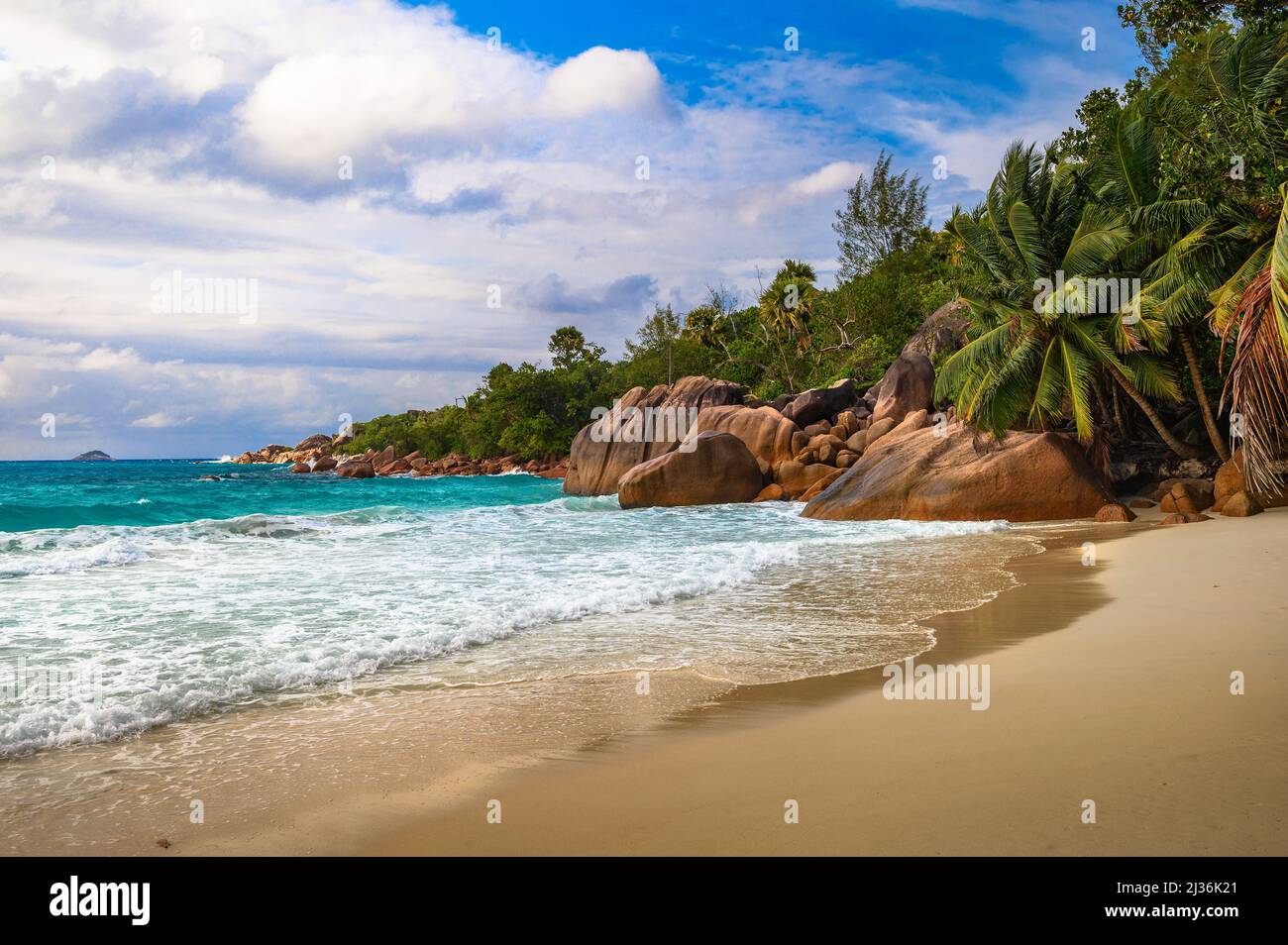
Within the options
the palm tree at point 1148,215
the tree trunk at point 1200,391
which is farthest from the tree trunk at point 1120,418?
the tree trunk at point 1200,391

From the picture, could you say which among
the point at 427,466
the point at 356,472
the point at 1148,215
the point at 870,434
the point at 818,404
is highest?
the point at 1148,215

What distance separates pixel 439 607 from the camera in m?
9.16

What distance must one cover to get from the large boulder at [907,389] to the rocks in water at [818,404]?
288cm

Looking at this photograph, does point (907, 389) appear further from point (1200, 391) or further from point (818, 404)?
point (1200, 391)

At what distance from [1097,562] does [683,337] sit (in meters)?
50.4

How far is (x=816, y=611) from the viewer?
866 cm

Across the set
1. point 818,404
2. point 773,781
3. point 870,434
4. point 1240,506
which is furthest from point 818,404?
point 773,781

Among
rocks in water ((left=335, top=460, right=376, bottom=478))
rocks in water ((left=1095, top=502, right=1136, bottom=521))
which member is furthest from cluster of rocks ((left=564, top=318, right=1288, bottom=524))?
rocks in water ((left=335, top=460, right=376, bottom=478))

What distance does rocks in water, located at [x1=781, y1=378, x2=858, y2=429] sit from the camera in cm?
3238

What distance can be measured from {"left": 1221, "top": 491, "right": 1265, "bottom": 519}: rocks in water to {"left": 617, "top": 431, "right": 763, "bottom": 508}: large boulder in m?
13.4

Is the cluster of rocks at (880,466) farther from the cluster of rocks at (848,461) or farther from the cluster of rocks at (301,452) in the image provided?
the cluster of rocks at (301,452)

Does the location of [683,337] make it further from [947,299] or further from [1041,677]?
[1041,677]

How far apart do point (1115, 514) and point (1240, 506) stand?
87.1 inches

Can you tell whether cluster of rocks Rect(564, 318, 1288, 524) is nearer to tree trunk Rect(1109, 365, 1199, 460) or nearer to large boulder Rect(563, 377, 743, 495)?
large boulder Rect(563, 377, 743, 495)
